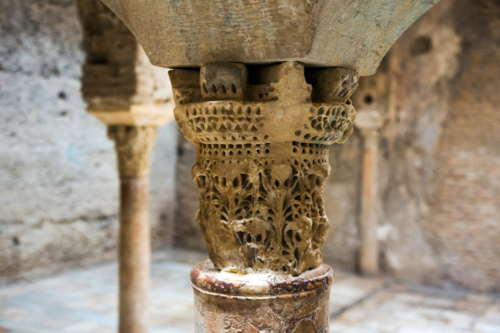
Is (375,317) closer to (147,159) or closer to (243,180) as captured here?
(147,159)

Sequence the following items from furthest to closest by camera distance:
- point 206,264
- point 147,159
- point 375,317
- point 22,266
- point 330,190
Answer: point 330,190 → point 22,266 → point 375,317 → point 147,159 → point 206,264

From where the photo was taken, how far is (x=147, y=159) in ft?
12.9

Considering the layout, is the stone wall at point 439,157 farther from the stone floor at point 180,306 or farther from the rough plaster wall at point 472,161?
the stone floor at point 180,306

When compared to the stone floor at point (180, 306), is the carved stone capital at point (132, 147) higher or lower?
higher

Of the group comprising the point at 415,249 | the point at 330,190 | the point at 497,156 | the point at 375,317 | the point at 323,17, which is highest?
the point at 323,17

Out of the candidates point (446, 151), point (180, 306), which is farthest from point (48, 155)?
point (446, 151)

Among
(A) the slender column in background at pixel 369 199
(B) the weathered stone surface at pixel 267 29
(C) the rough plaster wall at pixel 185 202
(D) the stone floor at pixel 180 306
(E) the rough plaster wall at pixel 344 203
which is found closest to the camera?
(B) the weathered stone surface at pixel 267 29

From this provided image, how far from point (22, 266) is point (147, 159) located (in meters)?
2.96

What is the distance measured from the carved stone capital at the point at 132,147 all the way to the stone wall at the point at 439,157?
3613 millimetres

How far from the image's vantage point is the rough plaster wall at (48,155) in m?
5.65

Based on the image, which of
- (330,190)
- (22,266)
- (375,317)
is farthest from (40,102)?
(375,317)

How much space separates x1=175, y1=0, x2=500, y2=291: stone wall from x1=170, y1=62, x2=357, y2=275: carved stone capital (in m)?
4.73

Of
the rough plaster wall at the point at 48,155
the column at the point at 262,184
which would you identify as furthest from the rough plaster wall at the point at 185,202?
the column at the point at 262,184

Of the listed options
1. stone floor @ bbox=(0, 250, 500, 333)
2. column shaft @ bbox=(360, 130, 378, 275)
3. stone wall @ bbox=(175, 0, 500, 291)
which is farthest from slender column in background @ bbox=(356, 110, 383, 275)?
stone floor @ bbox=(0, 250, 500, 333)
